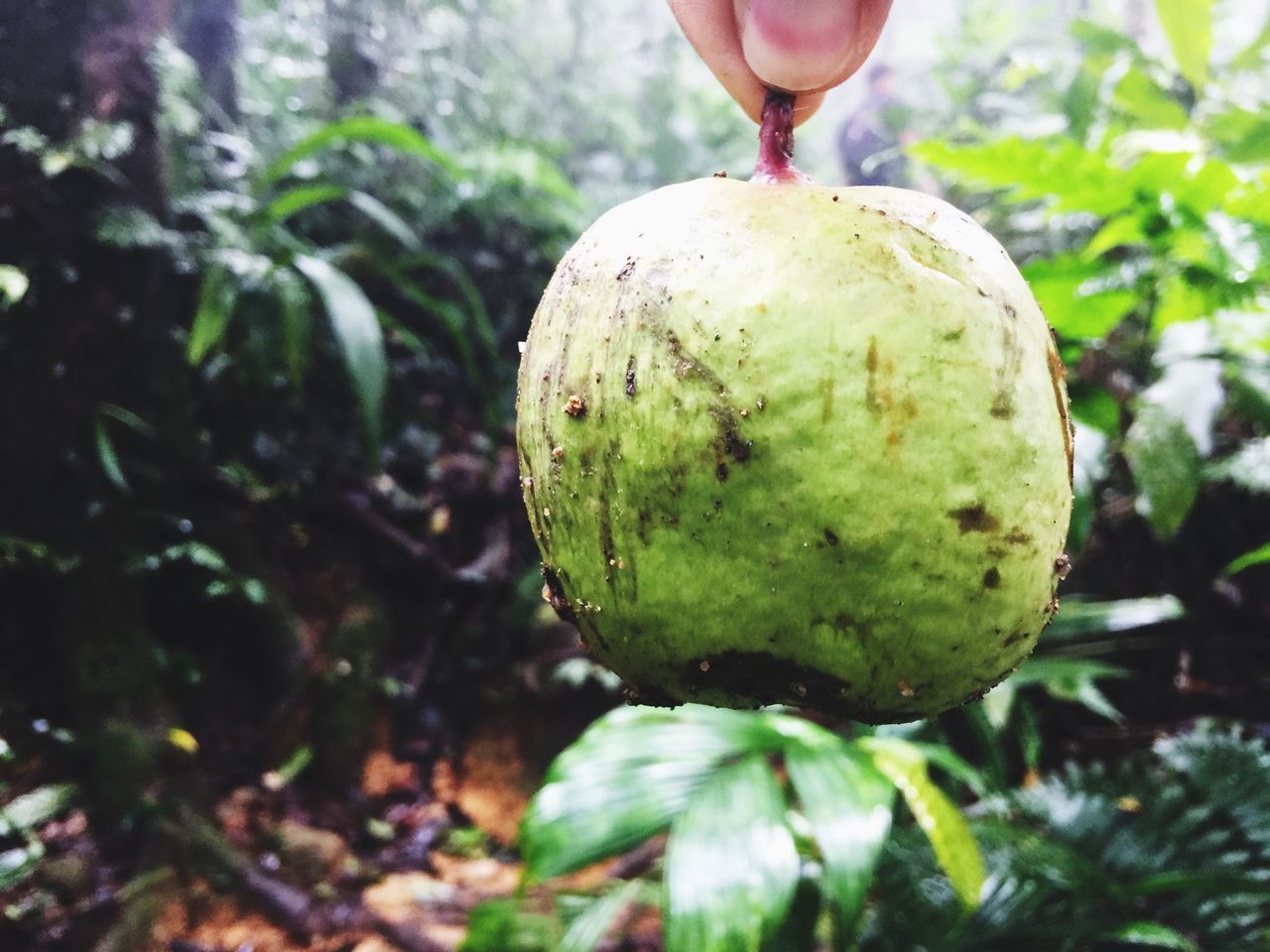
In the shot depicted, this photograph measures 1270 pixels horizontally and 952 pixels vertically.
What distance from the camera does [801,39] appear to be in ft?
2.01

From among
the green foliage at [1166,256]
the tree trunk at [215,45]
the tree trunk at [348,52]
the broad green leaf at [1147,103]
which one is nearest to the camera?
the green foliage at [1166,256]

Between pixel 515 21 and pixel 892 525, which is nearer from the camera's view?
pixel 892 525

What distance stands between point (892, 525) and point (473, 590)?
10.2 feet

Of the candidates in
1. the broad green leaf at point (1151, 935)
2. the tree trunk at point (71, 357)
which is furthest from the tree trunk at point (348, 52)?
the broad green leaf at point (1151, 935)

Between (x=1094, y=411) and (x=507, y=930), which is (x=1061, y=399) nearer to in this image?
(x=1094, y=411)

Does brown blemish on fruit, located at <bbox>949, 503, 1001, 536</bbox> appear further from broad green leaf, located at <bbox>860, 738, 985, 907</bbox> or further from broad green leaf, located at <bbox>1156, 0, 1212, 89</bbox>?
broad green leaf, located at <bbox>1156, 0, 1212, 89</bbox>

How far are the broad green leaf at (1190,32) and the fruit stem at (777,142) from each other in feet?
4.18

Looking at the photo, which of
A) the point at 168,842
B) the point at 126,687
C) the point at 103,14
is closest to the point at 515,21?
the point at 103,14

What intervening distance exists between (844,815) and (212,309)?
2.11 metres

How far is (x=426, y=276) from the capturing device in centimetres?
372

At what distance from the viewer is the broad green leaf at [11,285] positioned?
201 cm

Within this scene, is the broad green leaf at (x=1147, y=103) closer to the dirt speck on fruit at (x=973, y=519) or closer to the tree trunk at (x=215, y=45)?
the dirt speck on fruit at (x=973, y=519)

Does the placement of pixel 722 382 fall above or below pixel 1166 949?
above

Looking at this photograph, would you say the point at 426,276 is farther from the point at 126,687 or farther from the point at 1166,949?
the point at 1166,949
